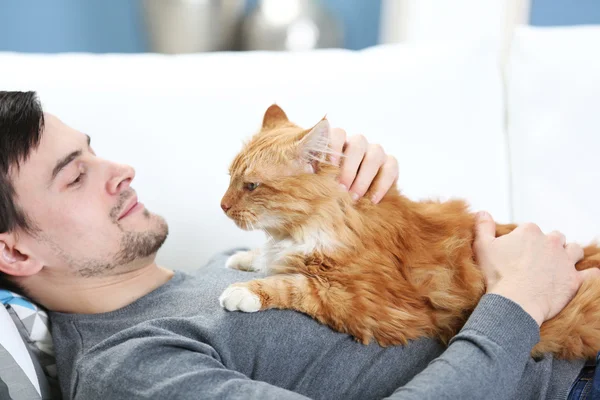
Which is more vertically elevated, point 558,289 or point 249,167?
point 249,167

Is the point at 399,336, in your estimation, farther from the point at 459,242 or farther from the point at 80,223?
the point at 80,223

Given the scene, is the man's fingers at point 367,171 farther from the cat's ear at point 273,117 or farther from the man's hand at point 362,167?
the cat's ear at point 273,117

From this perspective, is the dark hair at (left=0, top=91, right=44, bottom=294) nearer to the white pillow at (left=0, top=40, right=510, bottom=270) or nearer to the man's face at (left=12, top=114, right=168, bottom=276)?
the man's face at (left=12, top=114, right=168, bottom=276)

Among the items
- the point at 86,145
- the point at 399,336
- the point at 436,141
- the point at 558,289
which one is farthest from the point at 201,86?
the point at 558,289

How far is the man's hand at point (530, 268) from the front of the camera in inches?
53.9

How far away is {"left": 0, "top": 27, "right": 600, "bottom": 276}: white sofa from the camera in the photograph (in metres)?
1.91

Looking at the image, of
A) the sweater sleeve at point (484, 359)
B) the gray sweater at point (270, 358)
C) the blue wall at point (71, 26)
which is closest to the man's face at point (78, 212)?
the gray sweater at point (270, 358)

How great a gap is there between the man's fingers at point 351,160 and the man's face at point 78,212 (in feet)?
1.69

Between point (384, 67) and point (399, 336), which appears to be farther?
point (384, 67)

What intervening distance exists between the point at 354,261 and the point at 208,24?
3.03 m

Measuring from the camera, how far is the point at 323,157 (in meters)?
1.41

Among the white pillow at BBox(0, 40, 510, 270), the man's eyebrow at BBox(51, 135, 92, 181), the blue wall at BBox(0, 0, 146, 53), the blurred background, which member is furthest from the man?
the blue wall at BBox(0, 0, 146, 53)

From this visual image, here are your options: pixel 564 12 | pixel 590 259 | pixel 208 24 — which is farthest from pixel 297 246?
pixel 208 24

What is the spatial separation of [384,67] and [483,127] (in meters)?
0.41
